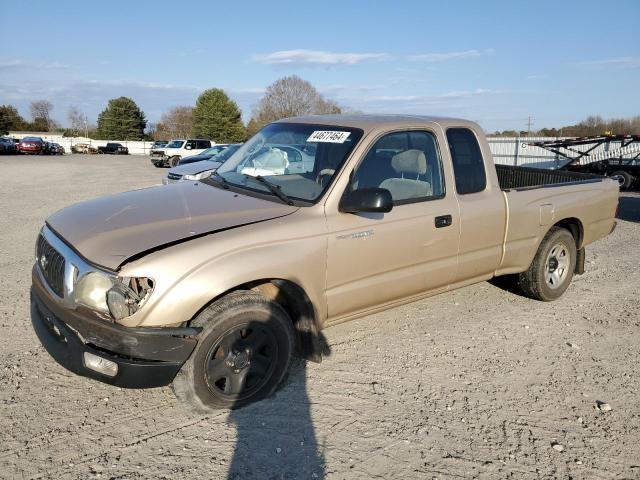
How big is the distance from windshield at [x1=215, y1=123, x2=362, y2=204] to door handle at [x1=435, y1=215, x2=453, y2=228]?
92 cm

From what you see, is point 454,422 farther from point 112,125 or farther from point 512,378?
point 112,125

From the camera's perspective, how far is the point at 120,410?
326cm

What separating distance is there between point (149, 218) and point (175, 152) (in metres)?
29.4

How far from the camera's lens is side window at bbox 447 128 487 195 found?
436cm

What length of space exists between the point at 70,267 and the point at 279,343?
1.35m

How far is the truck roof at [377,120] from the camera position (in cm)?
406

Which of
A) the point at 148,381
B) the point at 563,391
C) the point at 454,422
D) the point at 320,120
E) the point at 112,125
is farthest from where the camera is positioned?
the point at 112,125

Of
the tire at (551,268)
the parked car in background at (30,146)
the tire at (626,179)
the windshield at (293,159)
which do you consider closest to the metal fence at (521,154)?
the tire at (626,179)

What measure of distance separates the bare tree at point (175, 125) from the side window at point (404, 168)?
256 feet

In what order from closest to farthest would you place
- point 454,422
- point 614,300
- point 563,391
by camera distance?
1. point 454,422
2. point 563,391
3. point 614,300

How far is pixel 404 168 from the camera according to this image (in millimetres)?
4125

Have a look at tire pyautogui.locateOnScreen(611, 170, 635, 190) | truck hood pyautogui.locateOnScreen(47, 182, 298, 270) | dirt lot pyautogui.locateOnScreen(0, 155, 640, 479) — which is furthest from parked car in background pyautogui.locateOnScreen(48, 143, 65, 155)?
truck hood pyautogui.locateOnScreen(47, 182, 298, 270)

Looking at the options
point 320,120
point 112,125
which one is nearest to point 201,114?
point 112,125

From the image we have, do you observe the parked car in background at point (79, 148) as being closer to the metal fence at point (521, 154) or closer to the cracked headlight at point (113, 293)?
the metal fence at point (521, 154)
